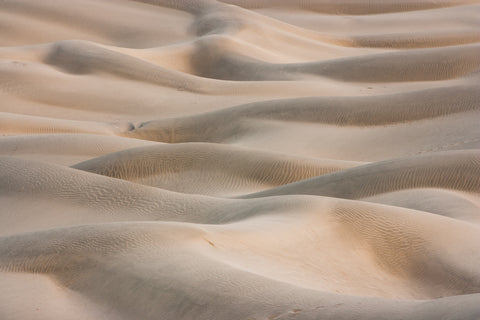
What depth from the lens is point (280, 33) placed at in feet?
28.7

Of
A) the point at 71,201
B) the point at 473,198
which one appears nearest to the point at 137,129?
the point at 71,201

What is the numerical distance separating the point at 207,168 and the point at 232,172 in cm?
16

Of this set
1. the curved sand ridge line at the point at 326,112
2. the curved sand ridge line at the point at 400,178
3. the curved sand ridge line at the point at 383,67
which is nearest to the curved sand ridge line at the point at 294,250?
the curved sand ridge line at the point at 400,178

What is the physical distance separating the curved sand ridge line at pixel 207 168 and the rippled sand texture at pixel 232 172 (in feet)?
0.04

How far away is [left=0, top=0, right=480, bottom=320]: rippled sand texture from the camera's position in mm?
1812

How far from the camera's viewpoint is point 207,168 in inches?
154

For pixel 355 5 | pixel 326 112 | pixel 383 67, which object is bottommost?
pixel 326 112

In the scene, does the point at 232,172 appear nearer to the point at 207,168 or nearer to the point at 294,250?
the point at 207,168

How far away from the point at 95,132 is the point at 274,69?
2.60 meters

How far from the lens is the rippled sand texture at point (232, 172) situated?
181 cm

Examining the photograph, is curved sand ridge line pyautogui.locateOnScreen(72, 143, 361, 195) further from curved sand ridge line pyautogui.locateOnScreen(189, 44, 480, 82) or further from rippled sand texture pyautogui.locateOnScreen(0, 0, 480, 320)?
curved sand ridge line pyautogui.locateOnScreen(189, 44, 480, 82)

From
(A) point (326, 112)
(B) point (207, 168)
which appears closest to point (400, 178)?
(B) point (207, 168)

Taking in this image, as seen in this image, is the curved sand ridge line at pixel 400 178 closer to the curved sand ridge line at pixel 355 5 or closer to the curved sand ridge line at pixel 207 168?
the curved sand ridge line at pixel 207 168

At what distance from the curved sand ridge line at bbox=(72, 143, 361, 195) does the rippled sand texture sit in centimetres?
1
